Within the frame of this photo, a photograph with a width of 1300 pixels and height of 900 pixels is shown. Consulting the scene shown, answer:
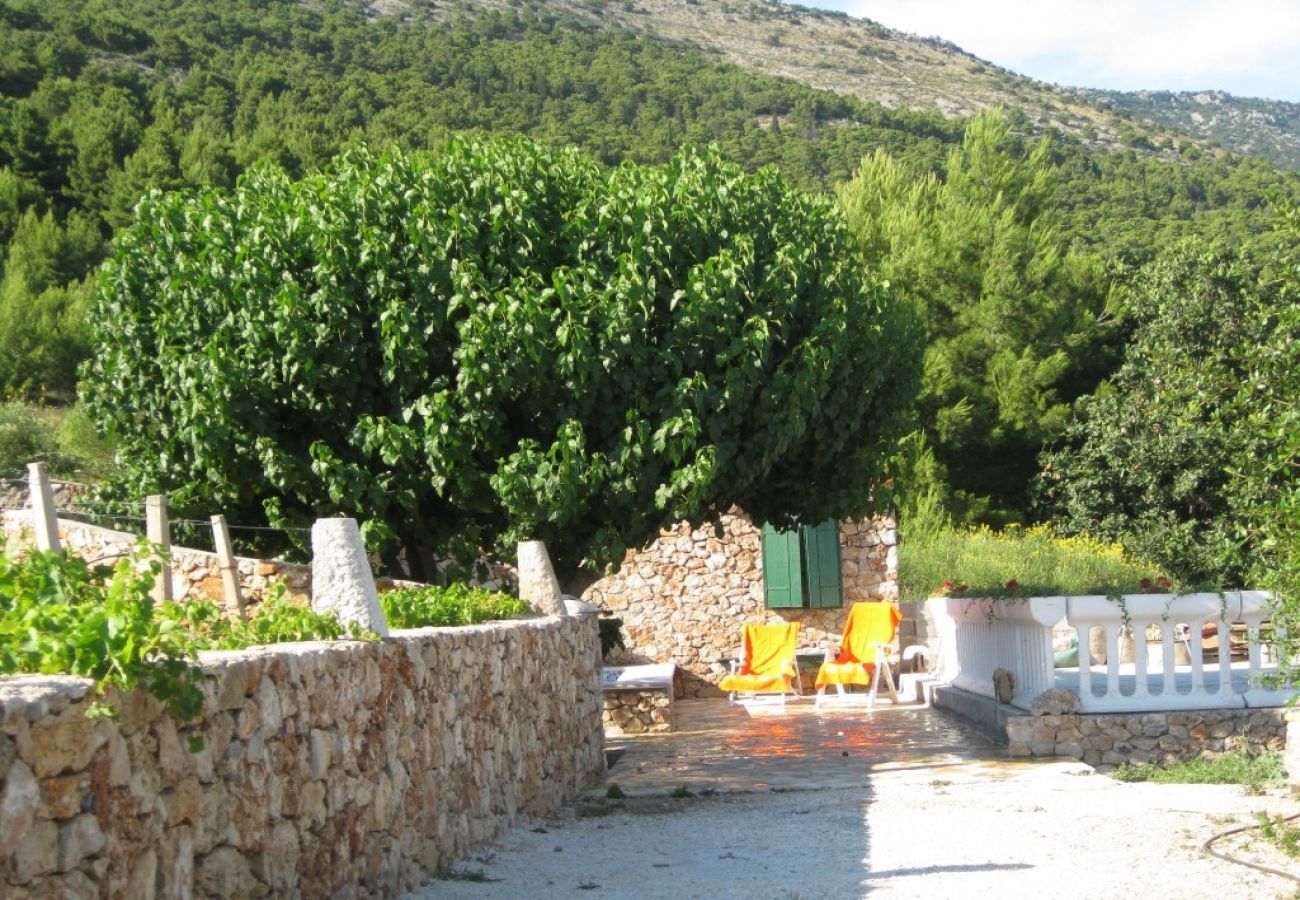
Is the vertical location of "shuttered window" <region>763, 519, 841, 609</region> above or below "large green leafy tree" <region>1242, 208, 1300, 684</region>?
below

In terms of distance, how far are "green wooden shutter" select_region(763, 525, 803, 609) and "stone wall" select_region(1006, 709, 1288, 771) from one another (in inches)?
270

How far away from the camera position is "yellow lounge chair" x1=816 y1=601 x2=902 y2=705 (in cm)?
1363

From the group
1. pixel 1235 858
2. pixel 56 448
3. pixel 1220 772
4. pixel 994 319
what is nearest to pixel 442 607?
pixel 1235 858

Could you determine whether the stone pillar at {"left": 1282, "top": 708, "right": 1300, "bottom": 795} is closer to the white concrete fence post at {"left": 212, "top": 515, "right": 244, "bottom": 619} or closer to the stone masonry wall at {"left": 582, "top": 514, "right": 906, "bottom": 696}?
the white concrete fence post at {"left": 212, "top": 515, "right": 244, "bottom": 619}

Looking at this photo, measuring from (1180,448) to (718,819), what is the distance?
51.4 feet

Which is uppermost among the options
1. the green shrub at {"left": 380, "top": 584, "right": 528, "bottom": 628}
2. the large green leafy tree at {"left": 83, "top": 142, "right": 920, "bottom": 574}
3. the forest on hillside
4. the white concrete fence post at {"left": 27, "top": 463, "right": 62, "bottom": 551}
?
the forest on hillside

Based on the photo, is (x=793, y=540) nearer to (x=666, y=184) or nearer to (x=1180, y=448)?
(x=666, y=184)

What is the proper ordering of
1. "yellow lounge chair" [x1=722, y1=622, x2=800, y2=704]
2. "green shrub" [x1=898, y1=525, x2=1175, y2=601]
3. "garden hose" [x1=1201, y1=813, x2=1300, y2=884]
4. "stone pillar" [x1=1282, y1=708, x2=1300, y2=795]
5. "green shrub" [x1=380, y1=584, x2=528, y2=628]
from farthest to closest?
"green shrub" [x1=898, y1=525, x2=1175, y2=601]
"yellow lounge chair" [x1=722, y1=622, x2=800, y2=704]
"stone pillar" [x1=1282, y1=708, x2=1300, y2=795]
"green shrub" [x1=380, y1=584, x2=528, y2=628]
"garden hose" [x1=1201, y1=813, x2=1300, y2=884]

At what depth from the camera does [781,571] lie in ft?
54.2

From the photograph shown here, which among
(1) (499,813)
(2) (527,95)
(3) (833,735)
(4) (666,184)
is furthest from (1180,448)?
(2) (527,95)

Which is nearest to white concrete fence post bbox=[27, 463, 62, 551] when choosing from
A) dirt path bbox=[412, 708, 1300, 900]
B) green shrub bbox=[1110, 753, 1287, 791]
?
dirt path bbox=[412, 708, 1300, 900]

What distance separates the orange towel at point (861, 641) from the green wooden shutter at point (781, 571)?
228 centimetres

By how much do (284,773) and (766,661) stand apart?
35.2 feet

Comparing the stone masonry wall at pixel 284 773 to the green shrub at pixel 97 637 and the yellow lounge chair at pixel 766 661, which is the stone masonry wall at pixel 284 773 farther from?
the yellow lounge chair at pixel 766 661
